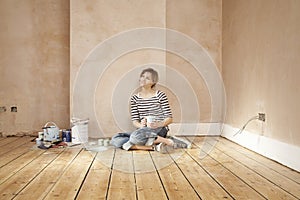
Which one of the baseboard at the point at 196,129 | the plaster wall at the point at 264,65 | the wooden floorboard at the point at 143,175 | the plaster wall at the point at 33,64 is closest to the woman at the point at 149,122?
the wooden floorboard at the point at 143,175

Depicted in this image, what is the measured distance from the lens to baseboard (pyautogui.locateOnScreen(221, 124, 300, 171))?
2332mm

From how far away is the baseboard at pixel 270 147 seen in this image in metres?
2.33

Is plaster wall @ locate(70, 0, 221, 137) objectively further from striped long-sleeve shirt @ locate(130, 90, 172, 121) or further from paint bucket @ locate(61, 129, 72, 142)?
striped long-sleeve shirt @ locate(130, 90, 172, 121)

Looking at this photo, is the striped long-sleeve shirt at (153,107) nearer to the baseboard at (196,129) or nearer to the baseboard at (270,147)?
the baseboard at (196,129)

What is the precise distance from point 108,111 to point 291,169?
6.64 feet

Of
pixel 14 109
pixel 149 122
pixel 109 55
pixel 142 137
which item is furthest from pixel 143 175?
pixel 14 109

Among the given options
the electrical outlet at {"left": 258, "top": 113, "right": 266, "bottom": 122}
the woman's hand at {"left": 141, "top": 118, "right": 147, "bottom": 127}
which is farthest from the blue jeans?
the electrical outlet at {"left": 258, "top": 113, "right": 266, "bottom": 122}

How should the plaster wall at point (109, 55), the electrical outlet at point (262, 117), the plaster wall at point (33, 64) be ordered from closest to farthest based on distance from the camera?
the electrical outlet at point (262, 117) → the plaster wall at point (109, 55) → the plaster wall at point (33, 64)

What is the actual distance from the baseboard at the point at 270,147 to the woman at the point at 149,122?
1.79 feet

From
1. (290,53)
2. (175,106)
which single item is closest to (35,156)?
(175,106)

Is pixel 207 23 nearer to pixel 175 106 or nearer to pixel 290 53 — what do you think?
pixel 175 106

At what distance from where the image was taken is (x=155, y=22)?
149 inches

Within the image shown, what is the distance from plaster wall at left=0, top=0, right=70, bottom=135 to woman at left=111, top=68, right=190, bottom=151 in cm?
102

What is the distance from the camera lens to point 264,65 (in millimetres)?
2863
